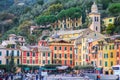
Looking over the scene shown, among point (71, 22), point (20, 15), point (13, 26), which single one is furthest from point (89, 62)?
point (20, 15)

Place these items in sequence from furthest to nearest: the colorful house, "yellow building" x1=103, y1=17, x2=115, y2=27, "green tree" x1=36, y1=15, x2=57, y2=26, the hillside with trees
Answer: "green tree" x1=36, y1=15, x2=57, y2=26 → the hillside with trees → "yellow building" x1=103, y1=17, x2=115, y2=27 → the colorful house

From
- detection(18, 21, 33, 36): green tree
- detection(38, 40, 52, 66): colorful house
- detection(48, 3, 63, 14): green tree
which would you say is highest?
detection(48, 3, 63, 14): green tree

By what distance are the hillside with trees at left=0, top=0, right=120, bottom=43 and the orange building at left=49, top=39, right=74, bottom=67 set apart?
1227 cm

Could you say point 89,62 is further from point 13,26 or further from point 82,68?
point 13,26

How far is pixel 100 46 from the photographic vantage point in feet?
285

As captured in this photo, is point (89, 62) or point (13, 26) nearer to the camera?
point (89, 62)

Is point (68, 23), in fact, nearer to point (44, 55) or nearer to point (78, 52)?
point (78, 52)

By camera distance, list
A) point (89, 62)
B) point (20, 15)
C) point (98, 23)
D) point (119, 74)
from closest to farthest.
Answer: point (119, 74)
point (89, 62)
point (98, 23)
point (20, 15)

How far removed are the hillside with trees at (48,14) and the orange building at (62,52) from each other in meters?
12.3

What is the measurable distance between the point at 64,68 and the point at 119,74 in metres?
19.2

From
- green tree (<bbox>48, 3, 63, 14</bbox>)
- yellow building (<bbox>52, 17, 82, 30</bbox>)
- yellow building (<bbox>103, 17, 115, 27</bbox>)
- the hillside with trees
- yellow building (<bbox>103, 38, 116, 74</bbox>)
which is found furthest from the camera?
green tree (<bbox>48, 3, 63, 14</bbox>)

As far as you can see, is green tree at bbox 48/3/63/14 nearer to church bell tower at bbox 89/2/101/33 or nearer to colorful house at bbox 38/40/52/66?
church bell tower at bbox 89/2/101/33

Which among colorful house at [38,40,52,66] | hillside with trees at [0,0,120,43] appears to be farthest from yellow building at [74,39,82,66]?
hillside with trees at [0,0,120,43]

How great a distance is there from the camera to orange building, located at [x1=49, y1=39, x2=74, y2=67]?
96.1 meters
